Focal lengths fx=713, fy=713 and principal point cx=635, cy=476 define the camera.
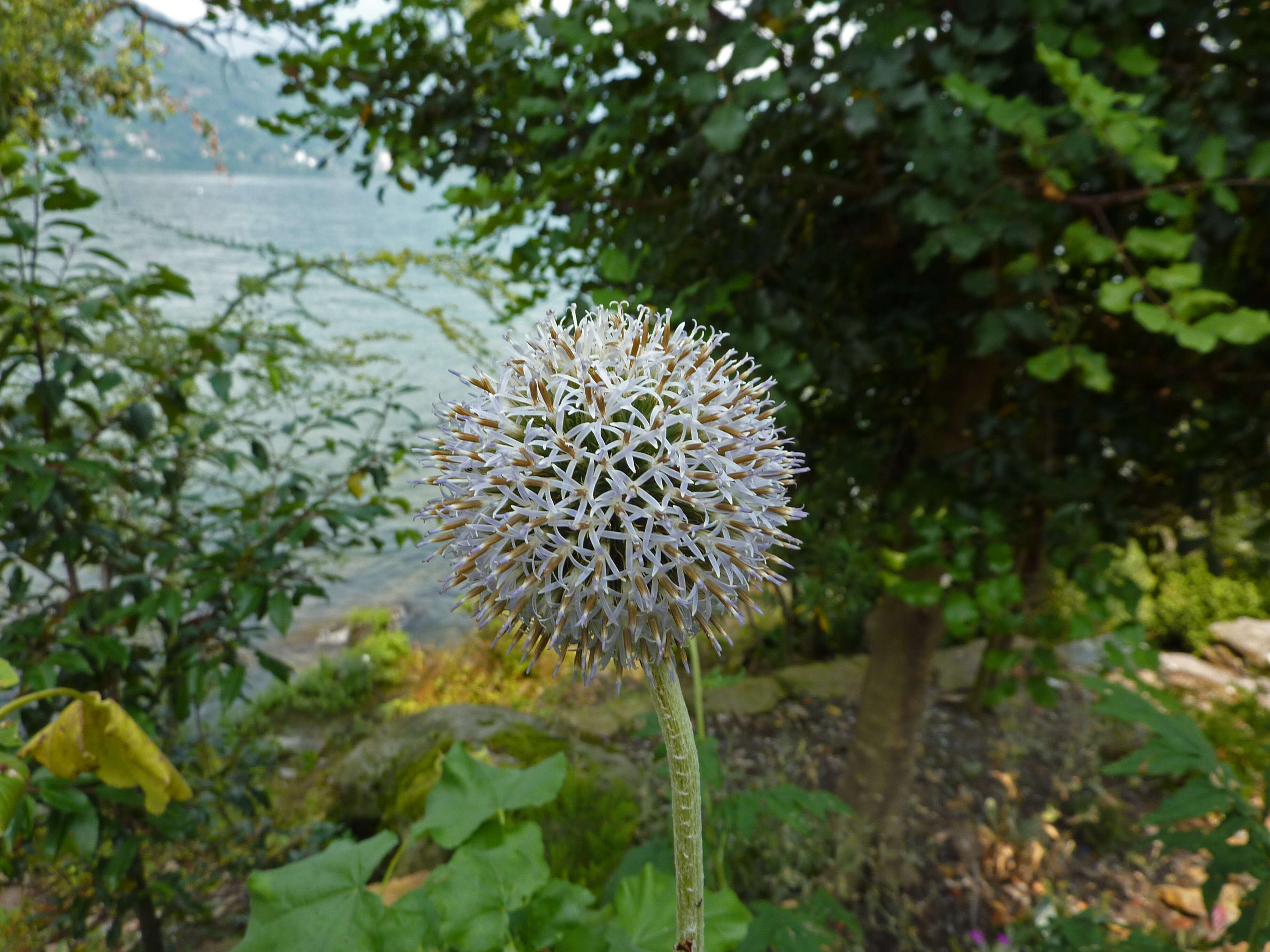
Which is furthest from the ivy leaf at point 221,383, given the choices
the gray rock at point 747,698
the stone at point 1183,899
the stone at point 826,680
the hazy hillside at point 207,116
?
the stone at point 1183,899

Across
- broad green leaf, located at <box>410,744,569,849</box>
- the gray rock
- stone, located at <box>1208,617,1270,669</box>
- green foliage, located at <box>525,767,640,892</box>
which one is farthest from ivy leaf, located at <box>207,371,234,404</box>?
stone, located at <box>1208,617,1270,669</box>

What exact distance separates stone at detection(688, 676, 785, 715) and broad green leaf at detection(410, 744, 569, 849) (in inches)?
121

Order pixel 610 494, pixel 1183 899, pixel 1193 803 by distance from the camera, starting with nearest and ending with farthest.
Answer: pixel 610 494 → pixel 1193 803 → pixel 1183 899

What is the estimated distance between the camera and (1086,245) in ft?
4.40

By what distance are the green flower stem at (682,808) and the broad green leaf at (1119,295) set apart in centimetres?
105

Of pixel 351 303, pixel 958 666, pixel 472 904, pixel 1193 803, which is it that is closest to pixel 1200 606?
pixel 958 666

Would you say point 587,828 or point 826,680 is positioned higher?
point 826,680

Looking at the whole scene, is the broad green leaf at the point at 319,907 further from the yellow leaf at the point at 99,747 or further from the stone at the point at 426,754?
the stone at the point at 426,754

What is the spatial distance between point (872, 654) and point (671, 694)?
2.23 metres

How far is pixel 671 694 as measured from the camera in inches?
34.8

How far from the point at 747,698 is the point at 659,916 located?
139 inches

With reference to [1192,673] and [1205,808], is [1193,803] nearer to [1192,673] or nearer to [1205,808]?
[1205,808]

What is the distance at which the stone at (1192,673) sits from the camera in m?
4.75

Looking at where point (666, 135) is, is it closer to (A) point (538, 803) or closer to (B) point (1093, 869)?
(A) point (538, 803)
